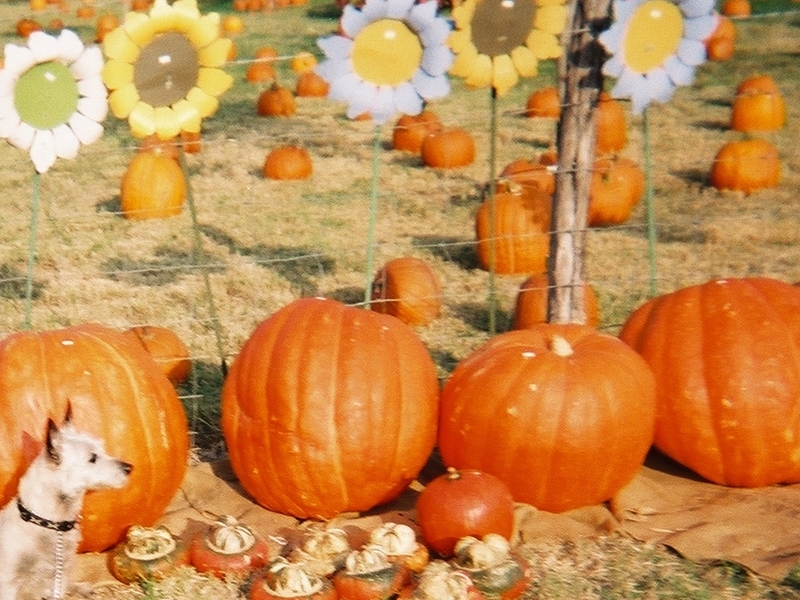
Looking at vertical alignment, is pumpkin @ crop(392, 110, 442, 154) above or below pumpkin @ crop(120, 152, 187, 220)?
above

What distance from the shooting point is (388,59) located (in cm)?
474

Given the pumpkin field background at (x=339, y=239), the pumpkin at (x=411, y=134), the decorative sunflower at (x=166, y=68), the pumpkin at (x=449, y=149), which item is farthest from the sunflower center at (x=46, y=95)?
the pumpkin at (x=411, y=134)

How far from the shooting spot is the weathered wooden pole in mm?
5207

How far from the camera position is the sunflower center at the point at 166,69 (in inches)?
182

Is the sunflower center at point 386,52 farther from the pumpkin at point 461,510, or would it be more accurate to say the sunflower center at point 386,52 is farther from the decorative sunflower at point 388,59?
the pumpkin at point 461,510

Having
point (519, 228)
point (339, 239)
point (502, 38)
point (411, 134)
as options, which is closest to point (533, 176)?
point (519, 228)

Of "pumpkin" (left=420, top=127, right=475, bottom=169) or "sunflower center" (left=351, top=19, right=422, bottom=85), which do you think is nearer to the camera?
"sunflower center" (left=351, top=19, right=422, bottom=85)

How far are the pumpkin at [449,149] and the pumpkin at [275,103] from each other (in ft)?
9.89

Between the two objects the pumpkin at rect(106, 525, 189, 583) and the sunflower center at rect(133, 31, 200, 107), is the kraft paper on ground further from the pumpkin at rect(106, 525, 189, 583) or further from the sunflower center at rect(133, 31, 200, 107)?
the sunflower center at rect(133, 31, 200, 107)

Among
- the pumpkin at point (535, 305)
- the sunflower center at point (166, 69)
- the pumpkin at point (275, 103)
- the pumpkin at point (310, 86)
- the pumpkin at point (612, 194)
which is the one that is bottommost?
the pumpkin at point (535, 305)

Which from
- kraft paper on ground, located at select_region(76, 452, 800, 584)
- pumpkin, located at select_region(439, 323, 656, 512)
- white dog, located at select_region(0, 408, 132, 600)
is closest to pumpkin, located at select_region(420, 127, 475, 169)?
kraft paper on ground, located at select_region(76, 452, 800, 584)

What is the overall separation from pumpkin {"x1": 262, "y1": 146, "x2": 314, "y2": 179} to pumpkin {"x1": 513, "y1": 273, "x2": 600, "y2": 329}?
3932 millimetres

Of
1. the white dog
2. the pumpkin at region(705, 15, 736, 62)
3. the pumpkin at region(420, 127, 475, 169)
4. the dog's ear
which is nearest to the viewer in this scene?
the dog's ear

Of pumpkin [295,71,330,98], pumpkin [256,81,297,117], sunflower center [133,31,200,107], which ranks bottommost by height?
pumpkin [256,81,297,117]
